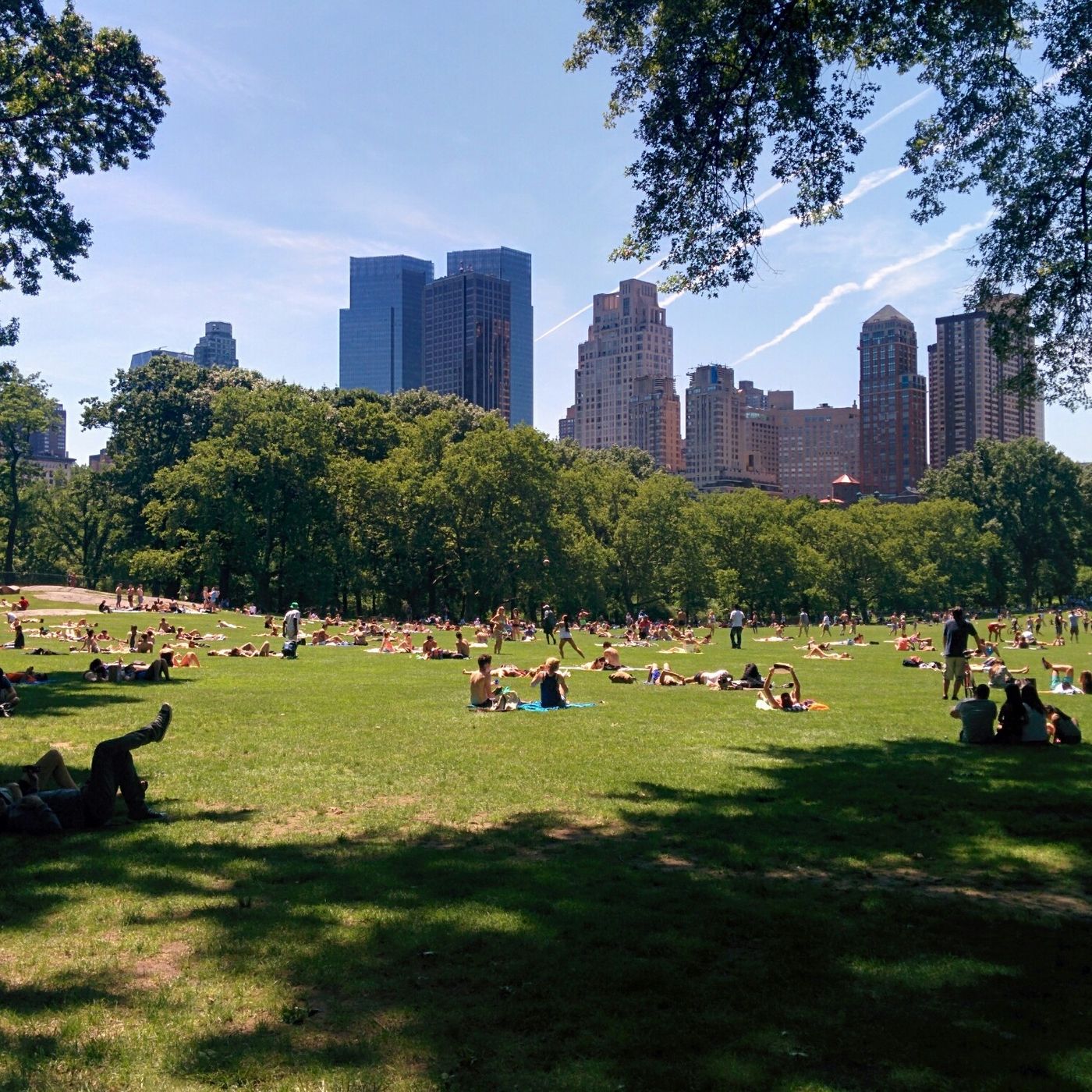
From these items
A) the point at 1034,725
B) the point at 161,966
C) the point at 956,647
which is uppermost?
the point at 956,647

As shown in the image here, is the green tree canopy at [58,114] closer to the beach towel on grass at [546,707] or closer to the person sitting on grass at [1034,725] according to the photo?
the beach towel on grass at [546,707]

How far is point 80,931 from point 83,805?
10.3 ft

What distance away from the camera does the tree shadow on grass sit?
4.96 metres

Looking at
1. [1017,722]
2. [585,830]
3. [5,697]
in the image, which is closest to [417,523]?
[5,697]

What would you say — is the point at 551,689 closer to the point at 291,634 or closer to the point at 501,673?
the point at 501,673

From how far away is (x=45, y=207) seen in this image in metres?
21.0

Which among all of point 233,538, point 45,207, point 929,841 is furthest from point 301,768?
point 233,538

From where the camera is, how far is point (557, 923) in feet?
22.7

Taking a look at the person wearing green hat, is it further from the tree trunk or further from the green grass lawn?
the tree trunk

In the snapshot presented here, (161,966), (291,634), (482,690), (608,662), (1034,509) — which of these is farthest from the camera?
(1034,509)

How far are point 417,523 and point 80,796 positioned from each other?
57.0 meters

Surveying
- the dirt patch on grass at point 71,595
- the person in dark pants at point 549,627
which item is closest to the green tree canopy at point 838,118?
the person in dark pants at point 549,627

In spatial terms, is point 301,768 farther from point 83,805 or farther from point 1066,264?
point 1066,264

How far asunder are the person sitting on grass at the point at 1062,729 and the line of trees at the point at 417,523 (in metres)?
50.8
